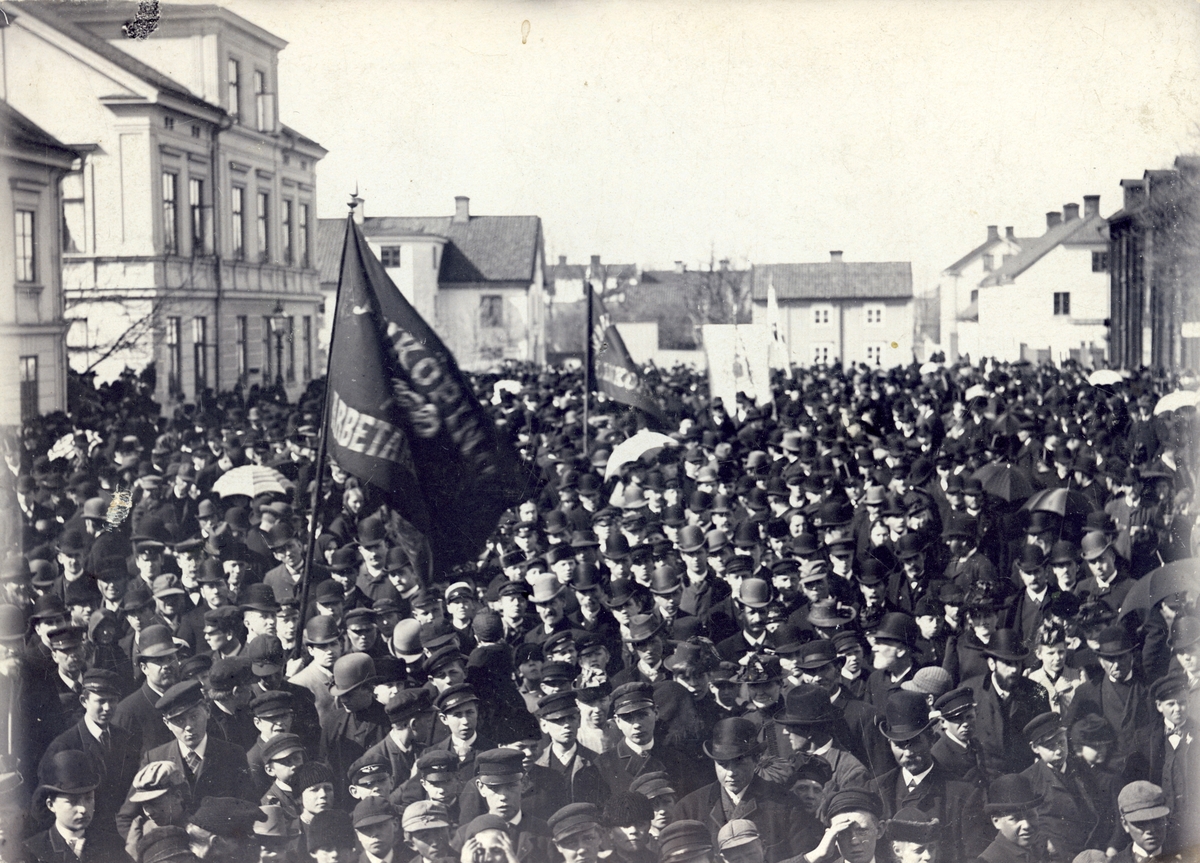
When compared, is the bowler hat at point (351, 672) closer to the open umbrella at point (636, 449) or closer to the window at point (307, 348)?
the open umbrella at point (636, 449)

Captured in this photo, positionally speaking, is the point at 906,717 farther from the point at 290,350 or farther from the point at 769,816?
the point at 290,350

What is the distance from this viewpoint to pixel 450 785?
4.97 m

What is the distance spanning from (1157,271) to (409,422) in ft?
22.4

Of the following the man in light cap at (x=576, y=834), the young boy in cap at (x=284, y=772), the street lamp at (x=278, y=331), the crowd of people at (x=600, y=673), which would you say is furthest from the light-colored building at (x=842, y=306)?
the young boy in cap at (x=284, y=772)

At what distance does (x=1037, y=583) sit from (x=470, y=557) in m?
3.32

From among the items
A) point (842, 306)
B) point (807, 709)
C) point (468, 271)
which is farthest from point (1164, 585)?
point (842, 306)

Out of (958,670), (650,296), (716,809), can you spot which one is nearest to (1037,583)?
(958,670)

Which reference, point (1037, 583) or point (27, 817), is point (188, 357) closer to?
point (27, 817)

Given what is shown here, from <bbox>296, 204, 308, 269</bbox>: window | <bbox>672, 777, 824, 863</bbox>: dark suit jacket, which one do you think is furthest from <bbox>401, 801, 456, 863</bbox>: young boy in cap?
<bbox>296, 204, 308, 269</bbox>: window

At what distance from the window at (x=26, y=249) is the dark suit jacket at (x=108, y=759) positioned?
12.8ft

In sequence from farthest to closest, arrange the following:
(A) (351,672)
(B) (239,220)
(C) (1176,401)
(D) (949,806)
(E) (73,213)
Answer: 1. (B) (239,220)
2. (C) (1176,401)
3. (E) (73,213)
4. (A) (351,672)
5. (D) (949,806)

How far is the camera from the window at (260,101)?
7.99 m

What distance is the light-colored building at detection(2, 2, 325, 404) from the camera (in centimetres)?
752

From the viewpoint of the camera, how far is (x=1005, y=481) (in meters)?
9.77
